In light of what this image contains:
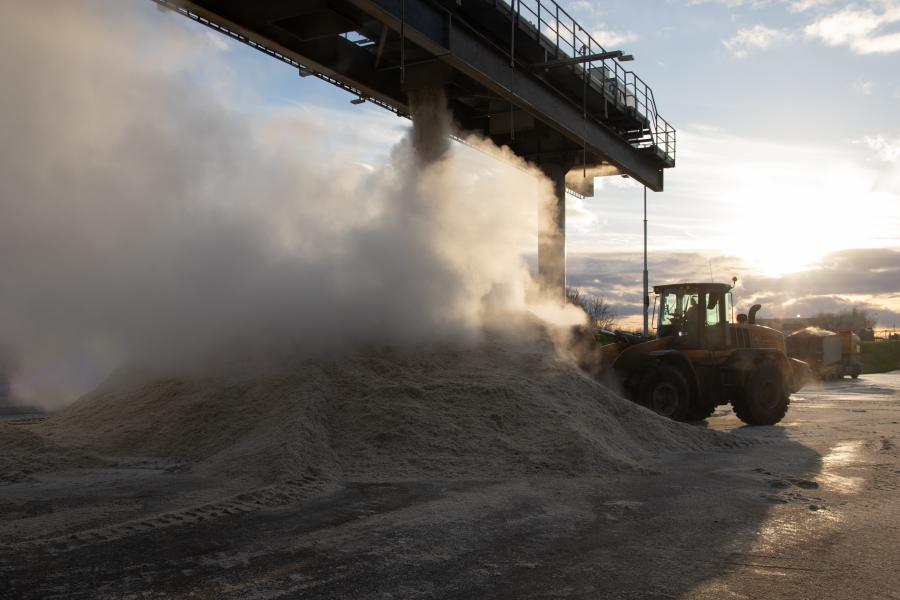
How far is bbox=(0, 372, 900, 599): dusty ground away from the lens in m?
5.08

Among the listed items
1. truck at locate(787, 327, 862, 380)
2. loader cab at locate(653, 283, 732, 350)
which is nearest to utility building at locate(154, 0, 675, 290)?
loader cab at locate(653, 283, 732, 350)

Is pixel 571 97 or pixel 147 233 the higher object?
pixel 571 97

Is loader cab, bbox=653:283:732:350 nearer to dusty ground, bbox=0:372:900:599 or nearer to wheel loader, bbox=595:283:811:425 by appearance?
wheel loader, bbox=595:283:811:425

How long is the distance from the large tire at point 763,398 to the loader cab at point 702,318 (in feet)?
3.15

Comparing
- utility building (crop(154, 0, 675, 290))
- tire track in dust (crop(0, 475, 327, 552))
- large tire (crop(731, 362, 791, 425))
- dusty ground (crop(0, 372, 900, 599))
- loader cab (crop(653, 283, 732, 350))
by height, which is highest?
utility building (crop(154, 0, 675, 290))

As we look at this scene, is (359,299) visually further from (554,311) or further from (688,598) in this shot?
(688,598)

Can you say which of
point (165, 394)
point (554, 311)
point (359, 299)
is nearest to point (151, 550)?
point (165, 394)

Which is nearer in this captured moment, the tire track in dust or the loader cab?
the tire track in dust

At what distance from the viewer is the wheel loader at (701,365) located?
15.3 meters

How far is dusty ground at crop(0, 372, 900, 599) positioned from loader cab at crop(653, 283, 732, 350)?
259 inches

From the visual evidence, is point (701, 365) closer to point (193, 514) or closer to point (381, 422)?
point (381, 422)

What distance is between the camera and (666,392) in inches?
601

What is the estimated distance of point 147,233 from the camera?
1268cm

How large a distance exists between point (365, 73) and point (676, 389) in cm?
1021
